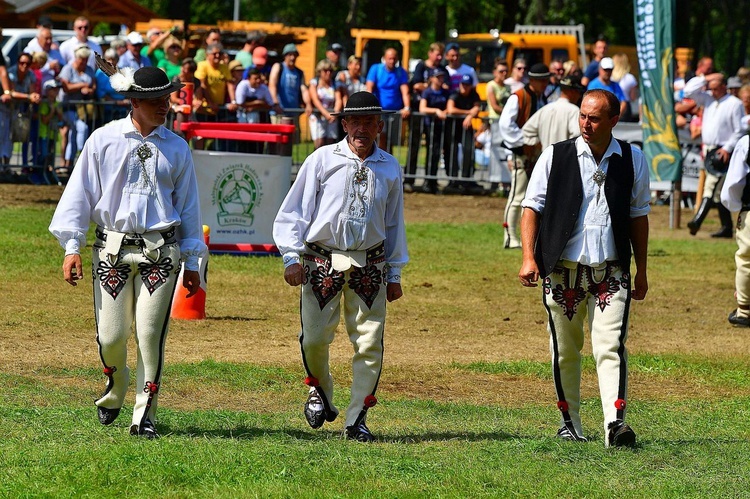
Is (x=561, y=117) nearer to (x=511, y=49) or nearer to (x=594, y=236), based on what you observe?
(x=594, y=236)

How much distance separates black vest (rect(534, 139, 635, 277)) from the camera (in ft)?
23.4

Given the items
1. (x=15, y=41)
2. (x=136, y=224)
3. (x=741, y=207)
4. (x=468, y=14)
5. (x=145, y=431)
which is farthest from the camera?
(x=468, y=14)

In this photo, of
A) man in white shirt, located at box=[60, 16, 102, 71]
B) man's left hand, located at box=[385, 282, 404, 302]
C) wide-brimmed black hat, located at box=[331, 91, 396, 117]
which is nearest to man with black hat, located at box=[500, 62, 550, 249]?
man in white shirt, located at box=[60, 16, 102, 71]

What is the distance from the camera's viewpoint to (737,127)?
61.0ft

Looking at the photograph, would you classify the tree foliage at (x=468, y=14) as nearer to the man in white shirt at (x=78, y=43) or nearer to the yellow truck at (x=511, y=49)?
the yellow truck at (x=511, y=49)

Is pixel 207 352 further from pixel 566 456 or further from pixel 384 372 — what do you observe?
pixel 566 456

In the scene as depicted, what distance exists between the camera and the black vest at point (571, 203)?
23.4 feet

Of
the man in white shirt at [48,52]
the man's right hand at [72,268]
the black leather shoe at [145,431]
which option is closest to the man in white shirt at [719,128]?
the man in white shirt at [48,52]

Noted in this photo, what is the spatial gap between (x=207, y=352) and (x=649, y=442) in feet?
12.7

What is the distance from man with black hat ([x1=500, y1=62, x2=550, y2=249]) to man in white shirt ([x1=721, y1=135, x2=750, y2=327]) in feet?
11.5

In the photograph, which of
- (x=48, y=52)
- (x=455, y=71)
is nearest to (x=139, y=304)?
(x=48, y=52)

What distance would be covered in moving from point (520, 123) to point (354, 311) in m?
8.50

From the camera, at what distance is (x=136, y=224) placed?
6852 mm

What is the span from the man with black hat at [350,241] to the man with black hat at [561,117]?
7097mm
